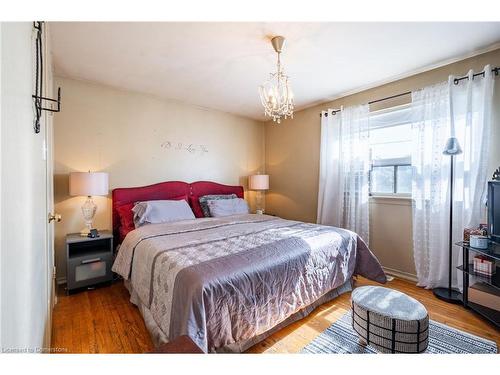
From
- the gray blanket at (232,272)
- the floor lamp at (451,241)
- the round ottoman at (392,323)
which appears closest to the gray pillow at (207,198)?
the gray blanket at (232,272)

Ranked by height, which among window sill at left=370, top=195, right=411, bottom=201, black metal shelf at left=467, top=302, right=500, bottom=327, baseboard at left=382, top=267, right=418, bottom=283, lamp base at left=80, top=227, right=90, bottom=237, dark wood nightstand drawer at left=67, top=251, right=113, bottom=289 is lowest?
baseboard at left=382, top=267, right=418, bottom=283

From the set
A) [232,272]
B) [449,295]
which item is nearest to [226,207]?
[232,272]

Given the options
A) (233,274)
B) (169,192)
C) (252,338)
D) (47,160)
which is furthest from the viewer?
(169,192)

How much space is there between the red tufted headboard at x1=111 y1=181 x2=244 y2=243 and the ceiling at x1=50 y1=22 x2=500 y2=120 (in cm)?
133

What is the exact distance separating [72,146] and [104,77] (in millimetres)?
894

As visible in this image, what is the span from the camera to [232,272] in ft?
4.81

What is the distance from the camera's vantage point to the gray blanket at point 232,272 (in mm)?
1354

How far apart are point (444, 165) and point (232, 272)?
2.49 metres

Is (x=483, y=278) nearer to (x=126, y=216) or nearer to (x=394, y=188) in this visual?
(x=394, y=188)

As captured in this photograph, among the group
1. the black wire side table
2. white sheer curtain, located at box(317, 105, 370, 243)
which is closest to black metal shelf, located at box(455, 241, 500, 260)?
the black wire side table

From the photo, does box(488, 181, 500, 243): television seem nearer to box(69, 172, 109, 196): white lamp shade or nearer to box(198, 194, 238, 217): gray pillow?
box(198, 194, 238, 217): gray pillow

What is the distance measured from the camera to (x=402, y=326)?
1.32 meters

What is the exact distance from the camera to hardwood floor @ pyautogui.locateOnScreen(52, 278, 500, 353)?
1646 mm
